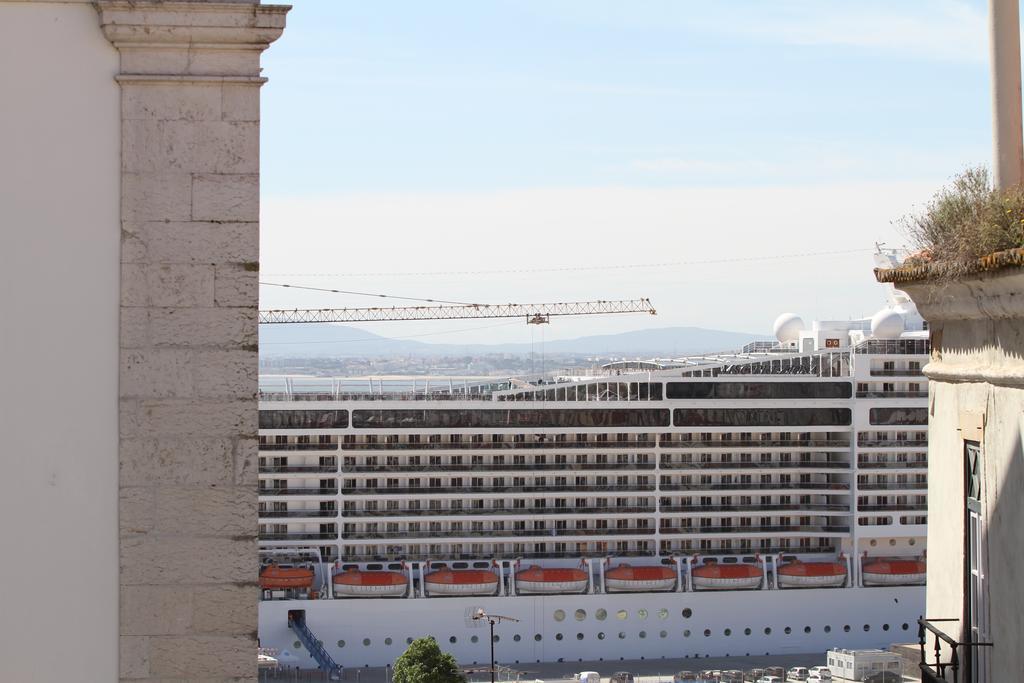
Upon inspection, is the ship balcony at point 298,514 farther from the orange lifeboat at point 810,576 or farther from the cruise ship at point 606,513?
the orange lifeboat at point 810,576

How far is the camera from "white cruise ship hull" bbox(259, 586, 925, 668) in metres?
35.2

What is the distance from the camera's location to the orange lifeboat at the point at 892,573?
3800 cm

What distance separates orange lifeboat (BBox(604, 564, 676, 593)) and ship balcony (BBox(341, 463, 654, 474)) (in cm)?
292

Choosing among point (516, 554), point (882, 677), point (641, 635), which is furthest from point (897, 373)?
point (882, 677)

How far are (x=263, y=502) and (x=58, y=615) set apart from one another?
32552 millimetres

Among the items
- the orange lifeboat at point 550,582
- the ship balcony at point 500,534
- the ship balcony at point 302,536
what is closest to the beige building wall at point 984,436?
the orange lifeboat at point 550,582

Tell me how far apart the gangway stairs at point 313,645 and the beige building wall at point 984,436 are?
2799 centimetres

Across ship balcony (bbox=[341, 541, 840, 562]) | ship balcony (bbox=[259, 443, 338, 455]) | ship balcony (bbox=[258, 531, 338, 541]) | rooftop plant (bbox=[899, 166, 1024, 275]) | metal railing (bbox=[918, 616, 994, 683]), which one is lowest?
ship balcony (bbox=[341, 541, 840, 562])

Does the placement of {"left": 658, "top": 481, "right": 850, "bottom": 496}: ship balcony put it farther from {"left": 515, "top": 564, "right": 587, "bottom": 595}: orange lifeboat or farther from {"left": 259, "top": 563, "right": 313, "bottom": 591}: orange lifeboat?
{"left": 259, "top": 563, "right": 313, "bottom": 591}: orange lifeboat

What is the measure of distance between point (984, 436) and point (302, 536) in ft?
104

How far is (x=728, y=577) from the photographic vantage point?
36.8 metres

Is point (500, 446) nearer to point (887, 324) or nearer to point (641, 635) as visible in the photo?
point (641, 635)

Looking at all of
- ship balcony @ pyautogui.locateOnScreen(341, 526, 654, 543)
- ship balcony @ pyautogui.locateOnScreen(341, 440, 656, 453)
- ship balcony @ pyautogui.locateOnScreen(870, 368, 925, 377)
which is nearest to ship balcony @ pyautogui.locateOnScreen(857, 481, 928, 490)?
ship balcony @ pyautogui.locateOnScreen(870, 368, 925, 377)

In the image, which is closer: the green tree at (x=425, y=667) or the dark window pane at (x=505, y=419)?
the green tree at (x=425, y=667)
